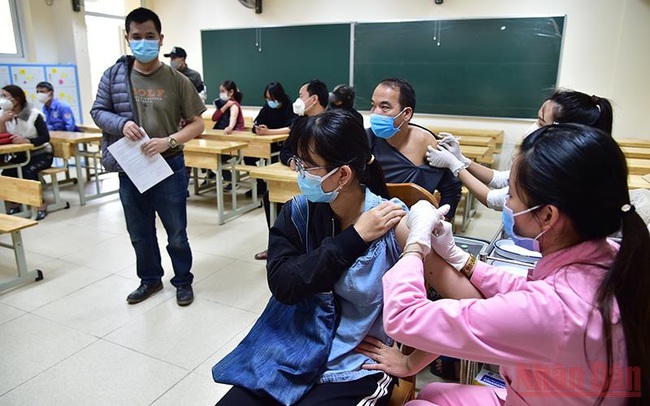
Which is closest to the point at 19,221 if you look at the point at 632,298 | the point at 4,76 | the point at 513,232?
the point at 513,232

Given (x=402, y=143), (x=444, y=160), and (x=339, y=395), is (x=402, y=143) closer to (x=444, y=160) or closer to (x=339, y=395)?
(x=444, y=160)

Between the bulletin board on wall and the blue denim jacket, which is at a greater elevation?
the bulletin board on wall

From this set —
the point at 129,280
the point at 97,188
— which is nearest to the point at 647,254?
the point at 129,280

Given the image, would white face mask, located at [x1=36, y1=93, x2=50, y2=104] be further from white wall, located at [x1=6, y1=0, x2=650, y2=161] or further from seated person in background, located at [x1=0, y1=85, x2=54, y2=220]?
white wall, located at [x1=6, y1=0, x2=650, y2=161]

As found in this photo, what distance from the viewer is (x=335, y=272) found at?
1112 mm

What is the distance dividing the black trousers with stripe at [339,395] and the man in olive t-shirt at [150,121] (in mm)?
1549

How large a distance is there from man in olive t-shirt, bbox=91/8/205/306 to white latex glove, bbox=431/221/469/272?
1691 millimetres

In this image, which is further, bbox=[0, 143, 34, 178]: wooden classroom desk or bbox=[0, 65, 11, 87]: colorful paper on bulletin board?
bbox=[0, 65, 11, 87]: colorful paper on bulletin board

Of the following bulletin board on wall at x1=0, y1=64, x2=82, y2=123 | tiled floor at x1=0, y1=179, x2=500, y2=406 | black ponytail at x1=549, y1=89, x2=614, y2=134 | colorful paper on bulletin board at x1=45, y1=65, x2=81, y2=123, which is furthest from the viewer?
colorful paper on bulletin board at x1=45, y1=65, x2=81, y2=123

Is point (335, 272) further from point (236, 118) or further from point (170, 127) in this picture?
point (236, 118)

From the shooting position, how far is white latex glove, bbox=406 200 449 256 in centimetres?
96

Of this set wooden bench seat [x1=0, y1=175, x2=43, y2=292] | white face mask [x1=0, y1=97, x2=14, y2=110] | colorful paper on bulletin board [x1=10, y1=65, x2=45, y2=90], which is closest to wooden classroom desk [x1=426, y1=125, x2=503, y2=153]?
wooden bench seat [x1=0, y1=175, x2=43, y2=292]

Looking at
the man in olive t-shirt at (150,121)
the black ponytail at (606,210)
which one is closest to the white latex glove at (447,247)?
the black ponytail at (606,210)

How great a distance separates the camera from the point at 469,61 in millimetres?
5449
